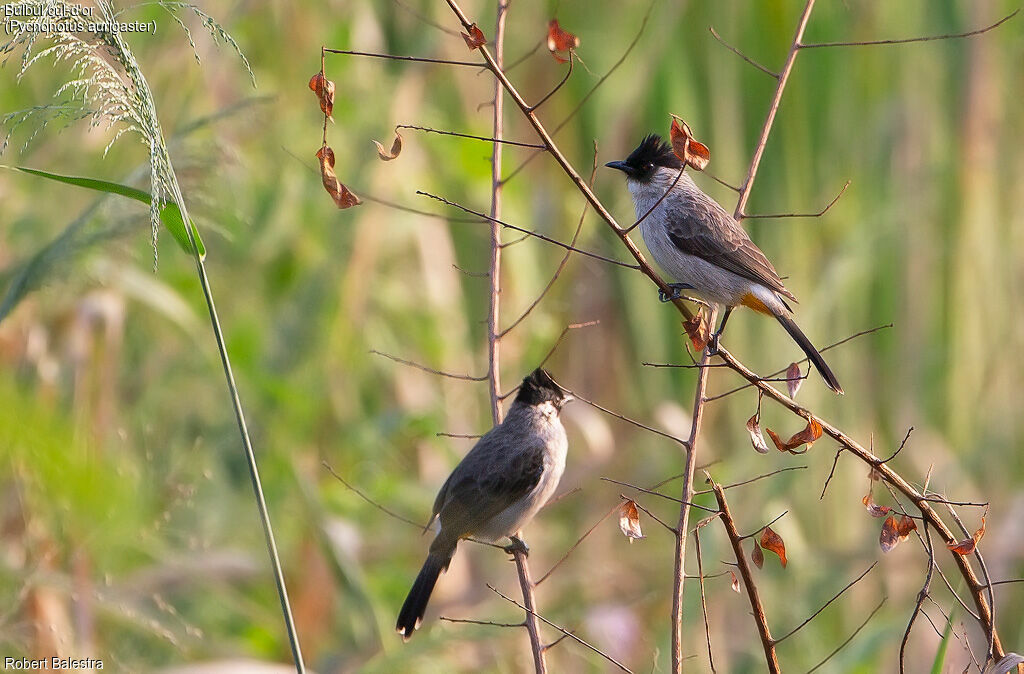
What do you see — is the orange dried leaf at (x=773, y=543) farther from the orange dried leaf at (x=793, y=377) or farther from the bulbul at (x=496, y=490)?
the bulbul at (x=496, y=490)

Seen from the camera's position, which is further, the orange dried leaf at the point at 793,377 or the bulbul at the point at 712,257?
the bulbul at the point at 712,257

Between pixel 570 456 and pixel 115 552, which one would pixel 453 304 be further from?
pixel 115 552

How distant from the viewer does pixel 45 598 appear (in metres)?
3.55

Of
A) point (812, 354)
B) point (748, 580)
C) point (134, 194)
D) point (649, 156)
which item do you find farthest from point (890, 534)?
point (649, 156)

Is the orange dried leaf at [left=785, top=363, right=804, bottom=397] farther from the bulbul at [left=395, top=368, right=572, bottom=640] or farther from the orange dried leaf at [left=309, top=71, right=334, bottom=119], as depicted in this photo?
the bulbul at [left=395, top=368, right=572, bottom=640]

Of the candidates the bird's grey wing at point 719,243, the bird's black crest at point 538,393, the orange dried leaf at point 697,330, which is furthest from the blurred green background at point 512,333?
the orange dried leaf at point 697,330

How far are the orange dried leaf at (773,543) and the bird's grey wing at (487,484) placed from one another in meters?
1.55

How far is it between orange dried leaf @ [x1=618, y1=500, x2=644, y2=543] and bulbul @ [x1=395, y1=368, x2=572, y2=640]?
4.47 ft

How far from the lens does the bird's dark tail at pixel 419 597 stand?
3.14 metres

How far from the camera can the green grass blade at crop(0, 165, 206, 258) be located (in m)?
1.75

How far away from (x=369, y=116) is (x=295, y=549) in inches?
77.3

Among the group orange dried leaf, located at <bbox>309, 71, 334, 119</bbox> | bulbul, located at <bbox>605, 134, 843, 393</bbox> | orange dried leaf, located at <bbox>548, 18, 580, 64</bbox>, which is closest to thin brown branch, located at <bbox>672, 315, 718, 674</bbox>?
orange dried leaf, located at <bbox>548, 18, 580, 64</bbox>

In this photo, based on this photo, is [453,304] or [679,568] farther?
[453,304]

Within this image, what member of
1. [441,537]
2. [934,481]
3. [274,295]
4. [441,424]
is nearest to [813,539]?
[934,481]
